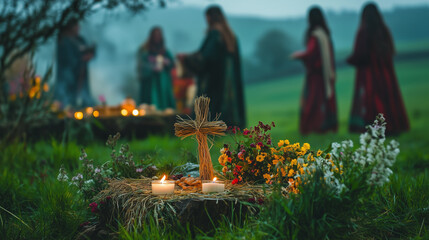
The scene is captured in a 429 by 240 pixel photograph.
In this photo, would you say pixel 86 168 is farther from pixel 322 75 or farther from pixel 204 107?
pixel 322 75

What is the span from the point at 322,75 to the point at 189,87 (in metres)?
3.79

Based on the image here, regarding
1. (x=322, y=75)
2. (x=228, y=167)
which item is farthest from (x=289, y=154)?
(x=322, y=75)

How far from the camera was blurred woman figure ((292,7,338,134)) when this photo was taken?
39.2ft

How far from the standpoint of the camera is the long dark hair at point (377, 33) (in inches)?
456

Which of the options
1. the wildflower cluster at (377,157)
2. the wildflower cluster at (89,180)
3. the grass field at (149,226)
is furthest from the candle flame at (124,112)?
the wildflower cluster at (377,157)

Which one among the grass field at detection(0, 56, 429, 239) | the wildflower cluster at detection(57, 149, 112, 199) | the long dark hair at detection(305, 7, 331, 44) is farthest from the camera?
the long dark hair at detection(305, 7, 331, 44)

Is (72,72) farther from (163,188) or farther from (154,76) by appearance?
(163,188)

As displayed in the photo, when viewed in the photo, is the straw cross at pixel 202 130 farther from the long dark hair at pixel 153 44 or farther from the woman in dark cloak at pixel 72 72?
the long dark hair at pixel 153 44

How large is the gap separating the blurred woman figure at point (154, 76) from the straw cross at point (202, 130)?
10.1 meters

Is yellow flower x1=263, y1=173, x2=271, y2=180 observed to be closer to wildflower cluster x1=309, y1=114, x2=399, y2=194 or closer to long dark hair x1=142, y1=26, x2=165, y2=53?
wildflower cluster x1=309, y1=114, x2=399, y2=194

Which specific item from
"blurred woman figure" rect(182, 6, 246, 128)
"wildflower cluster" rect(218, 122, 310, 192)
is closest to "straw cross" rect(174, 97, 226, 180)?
"wildflower cluster" rect(218, 122, 310, 192)

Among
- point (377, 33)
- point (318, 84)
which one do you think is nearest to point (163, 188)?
point (318, 84)

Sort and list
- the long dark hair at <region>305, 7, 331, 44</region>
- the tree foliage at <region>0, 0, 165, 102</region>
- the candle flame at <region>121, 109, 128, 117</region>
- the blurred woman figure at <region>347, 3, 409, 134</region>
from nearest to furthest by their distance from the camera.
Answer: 1. the tree foliage at <region>0, 0, 165, 102</region>
2. the candle flame at <region>121, 109, 128, 117</region>
3. the blurred woman figure at <region>347, 3, 409, 134</region>
4. the long dark hair at <region>305, 7, 331, 44</region>

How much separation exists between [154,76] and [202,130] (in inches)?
407
